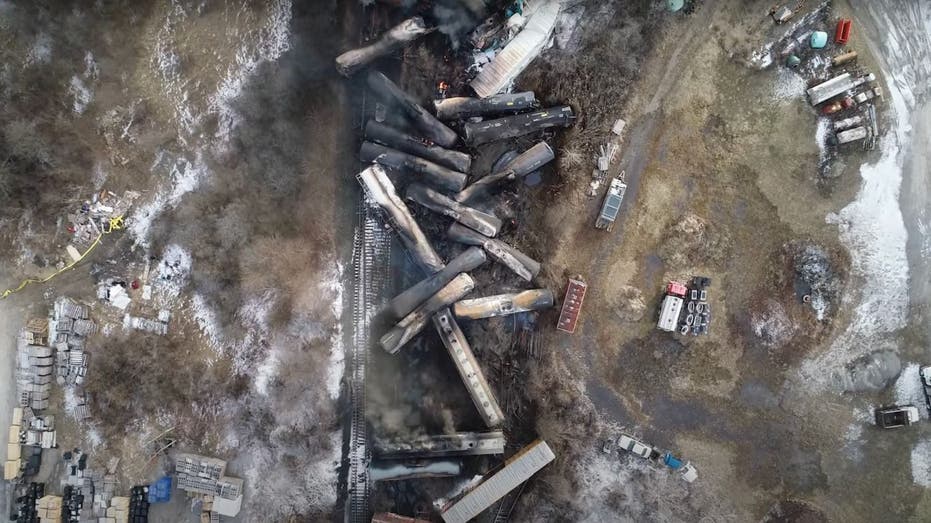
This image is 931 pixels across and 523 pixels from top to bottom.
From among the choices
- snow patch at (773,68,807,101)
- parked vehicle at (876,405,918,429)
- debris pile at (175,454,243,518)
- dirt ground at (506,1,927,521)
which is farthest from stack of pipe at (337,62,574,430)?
parked vehicle at (876,405,918,429)

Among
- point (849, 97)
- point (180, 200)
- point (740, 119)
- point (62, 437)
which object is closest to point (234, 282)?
point (180, 200)

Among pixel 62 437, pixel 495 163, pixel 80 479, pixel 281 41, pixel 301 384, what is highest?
pixel 281 41

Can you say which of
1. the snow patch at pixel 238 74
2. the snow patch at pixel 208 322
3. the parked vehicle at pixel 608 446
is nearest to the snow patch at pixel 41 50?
the snow patch at pixel 238 74

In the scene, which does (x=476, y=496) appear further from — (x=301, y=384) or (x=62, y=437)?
(x=62, y=437)

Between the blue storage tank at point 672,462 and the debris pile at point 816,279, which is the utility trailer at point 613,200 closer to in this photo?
the debris pile at point 816,279

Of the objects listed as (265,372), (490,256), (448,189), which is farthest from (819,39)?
(265,372)

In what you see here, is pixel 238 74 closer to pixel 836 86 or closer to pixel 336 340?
Answer: pixel 336 340
